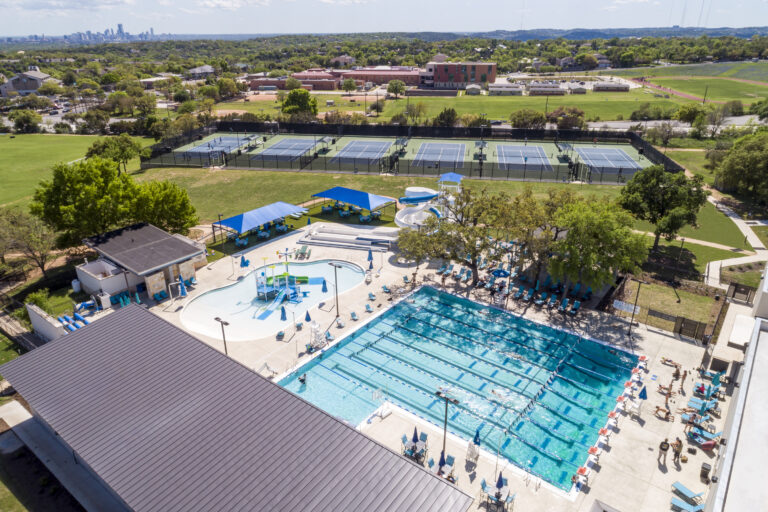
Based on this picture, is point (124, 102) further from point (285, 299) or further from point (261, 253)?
point (285, 299)

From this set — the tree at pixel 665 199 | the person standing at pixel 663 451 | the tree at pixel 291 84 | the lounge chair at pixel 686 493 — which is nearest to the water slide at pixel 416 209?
the tree at pixel 665 199

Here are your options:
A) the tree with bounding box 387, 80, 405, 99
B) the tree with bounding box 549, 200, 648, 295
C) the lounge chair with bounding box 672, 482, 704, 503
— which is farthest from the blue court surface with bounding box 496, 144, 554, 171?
the tree with bounding box 387, 80, 405, 99

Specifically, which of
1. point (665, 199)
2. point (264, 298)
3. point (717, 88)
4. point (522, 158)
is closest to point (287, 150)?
point (522, 158)

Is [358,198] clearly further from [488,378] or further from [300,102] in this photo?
[300,102]

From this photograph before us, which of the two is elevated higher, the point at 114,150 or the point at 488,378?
the point at 114,150

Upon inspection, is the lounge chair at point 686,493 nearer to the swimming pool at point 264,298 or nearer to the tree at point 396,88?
the swimming pool at point 264,298

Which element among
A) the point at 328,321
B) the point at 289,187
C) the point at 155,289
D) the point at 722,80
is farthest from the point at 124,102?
the point at 722,80
